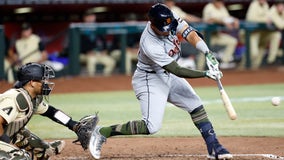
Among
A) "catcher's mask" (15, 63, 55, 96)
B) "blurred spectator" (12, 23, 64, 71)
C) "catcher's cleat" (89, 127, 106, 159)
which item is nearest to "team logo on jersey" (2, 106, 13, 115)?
"catcher's mask" (15, 63, 55, 96)

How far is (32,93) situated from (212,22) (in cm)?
1177

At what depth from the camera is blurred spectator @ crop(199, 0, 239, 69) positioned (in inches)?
679

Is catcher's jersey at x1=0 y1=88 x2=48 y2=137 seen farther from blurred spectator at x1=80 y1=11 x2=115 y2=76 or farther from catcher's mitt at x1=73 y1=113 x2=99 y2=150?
blurred spectator at x1=80 y1=11 x2=115 y2=76

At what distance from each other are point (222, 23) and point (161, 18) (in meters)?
11.1

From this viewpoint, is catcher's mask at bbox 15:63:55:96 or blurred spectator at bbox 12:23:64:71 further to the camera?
blurred spectator at bbox 12:23:64:71

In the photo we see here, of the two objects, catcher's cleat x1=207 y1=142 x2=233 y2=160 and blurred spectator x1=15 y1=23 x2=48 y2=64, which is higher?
catcher's cleat x1=207 y1=142 x2=233 y2=160

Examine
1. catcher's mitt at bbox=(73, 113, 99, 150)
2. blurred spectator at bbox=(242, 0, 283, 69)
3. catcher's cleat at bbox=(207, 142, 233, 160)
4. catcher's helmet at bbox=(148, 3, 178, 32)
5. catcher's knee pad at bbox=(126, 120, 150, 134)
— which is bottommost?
blurred spectator at bbox=(242, 0, 283, 69)

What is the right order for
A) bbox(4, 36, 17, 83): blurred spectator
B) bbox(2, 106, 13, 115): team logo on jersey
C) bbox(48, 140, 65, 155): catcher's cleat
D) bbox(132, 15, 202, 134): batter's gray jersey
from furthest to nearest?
bbox(4, 36, 17, 83): blurred spectator → bbox(48, 140, 65, 155): catcher's cleat → bbox(132, 15, 202, 134): batter's gray jersey → bbox(2, 106, 13, 115): team logo on jersey

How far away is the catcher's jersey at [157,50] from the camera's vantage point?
6.48m

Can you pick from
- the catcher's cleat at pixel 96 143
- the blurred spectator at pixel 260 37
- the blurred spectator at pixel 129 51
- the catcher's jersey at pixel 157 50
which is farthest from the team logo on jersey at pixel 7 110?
the blurred spectator at pixel 260 37

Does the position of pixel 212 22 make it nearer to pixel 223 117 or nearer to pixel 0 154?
pixel 223 117

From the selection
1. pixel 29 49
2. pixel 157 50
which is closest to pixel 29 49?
pixel 29 49

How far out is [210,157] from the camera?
6.63m

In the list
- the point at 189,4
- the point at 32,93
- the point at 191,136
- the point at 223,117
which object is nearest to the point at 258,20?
the point at 189,4
